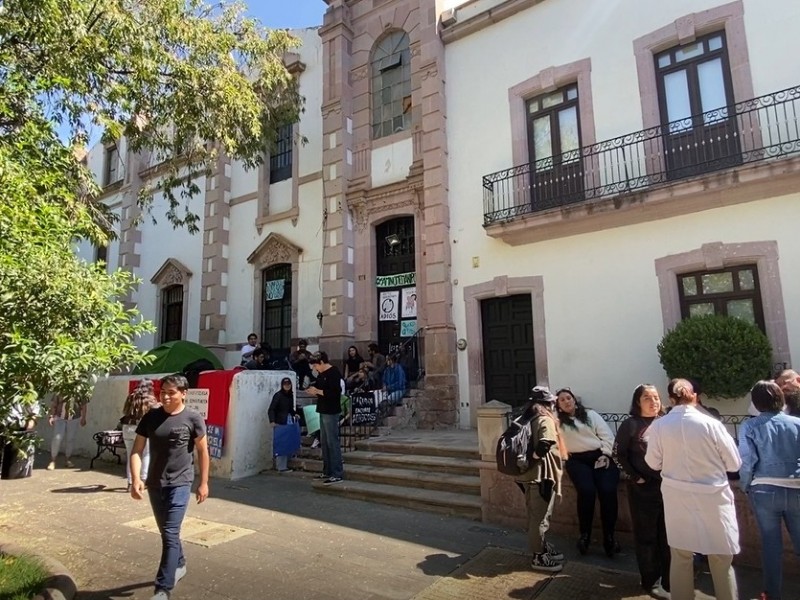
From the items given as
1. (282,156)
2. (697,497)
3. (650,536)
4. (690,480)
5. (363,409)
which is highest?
(282,156)

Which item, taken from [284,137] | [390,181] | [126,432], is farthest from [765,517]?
[284,137]

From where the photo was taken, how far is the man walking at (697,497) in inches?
146

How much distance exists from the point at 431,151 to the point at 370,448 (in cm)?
668

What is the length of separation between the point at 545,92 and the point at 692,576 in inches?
391

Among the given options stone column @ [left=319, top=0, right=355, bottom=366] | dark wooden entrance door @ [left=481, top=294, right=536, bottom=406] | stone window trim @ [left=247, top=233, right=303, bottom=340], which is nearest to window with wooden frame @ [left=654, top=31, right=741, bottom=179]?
dark wooden entrance door @ [left=481, top=294, right=536, bottom=406]

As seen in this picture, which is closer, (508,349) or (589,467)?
A: (589,467)

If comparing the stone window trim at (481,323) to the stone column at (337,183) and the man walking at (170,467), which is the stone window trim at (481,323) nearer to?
the stone column at (337,183)

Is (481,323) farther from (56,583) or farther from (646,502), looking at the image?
(56,583)

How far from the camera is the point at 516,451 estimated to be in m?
5.00

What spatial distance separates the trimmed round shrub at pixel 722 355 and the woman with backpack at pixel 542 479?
423cm

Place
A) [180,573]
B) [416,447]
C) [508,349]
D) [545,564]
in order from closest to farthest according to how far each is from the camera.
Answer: [180,573]
[545,564]
[416,447]
[508,349]

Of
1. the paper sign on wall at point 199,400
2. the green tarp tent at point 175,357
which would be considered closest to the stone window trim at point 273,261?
the green tarp tent at point 175,357

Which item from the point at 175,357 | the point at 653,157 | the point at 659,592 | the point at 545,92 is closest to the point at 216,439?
the point at 175,357

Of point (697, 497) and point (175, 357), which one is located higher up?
point (175, 357)
